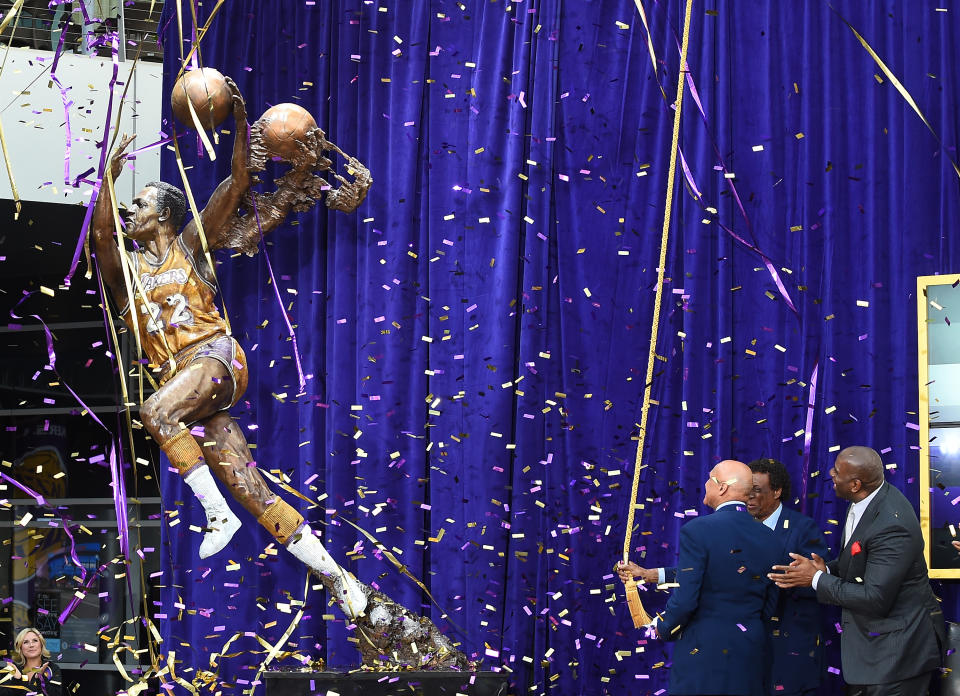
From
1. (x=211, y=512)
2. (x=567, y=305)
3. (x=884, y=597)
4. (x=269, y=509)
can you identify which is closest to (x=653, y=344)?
(x=567, y=305)

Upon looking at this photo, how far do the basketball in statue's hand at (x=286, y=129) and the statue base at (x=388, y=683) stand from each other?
2331 millimetres

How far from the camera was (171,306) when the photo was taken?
511 cm

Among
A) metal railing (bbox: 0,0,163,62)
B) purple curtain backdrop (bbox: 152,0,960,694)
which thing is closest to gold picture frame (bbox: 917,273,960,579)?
purple curtain backdrop (bbox: 152,0,960,694)

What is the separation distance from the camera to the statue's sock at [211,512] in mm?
4906

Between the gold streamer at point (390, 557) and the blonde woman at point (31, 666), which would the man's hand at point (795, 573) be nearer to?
the gold streamer at point (390, 557)

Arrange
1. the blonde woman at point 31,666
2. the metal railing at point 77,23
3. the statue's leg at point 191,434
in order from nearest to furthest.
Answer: the statue's leg at point 191,434, the blonde woman at point 31,666, the metal railing at point 77,23

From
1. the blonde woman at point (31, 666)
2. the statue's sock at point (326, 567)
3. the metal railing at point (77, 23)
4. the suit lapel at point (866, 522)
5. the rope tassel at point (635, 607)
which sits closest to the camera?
the suit lapel at point (866, 522)

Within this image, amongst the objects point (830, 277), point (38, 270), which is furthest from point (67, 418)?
point (830, 277)

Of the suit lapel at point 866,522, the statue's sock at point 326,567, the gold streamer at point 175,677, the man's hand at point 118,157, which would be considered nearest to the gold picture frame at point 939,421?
the suit lapel at point 866,522

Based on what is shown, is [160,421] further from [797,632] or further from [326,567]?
[797,632]

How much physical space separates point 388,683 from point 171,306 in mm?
1946

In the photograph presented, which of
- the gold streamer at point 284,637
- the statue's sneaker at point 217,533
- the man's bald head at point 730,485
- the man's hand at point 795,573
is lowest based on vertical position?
the gold streamer at point 284,637

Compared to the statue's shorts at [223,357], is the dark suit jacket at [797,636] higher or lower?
lower

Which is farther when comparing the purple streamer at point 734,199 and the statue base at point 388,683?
the purple streamer at point 734,199
